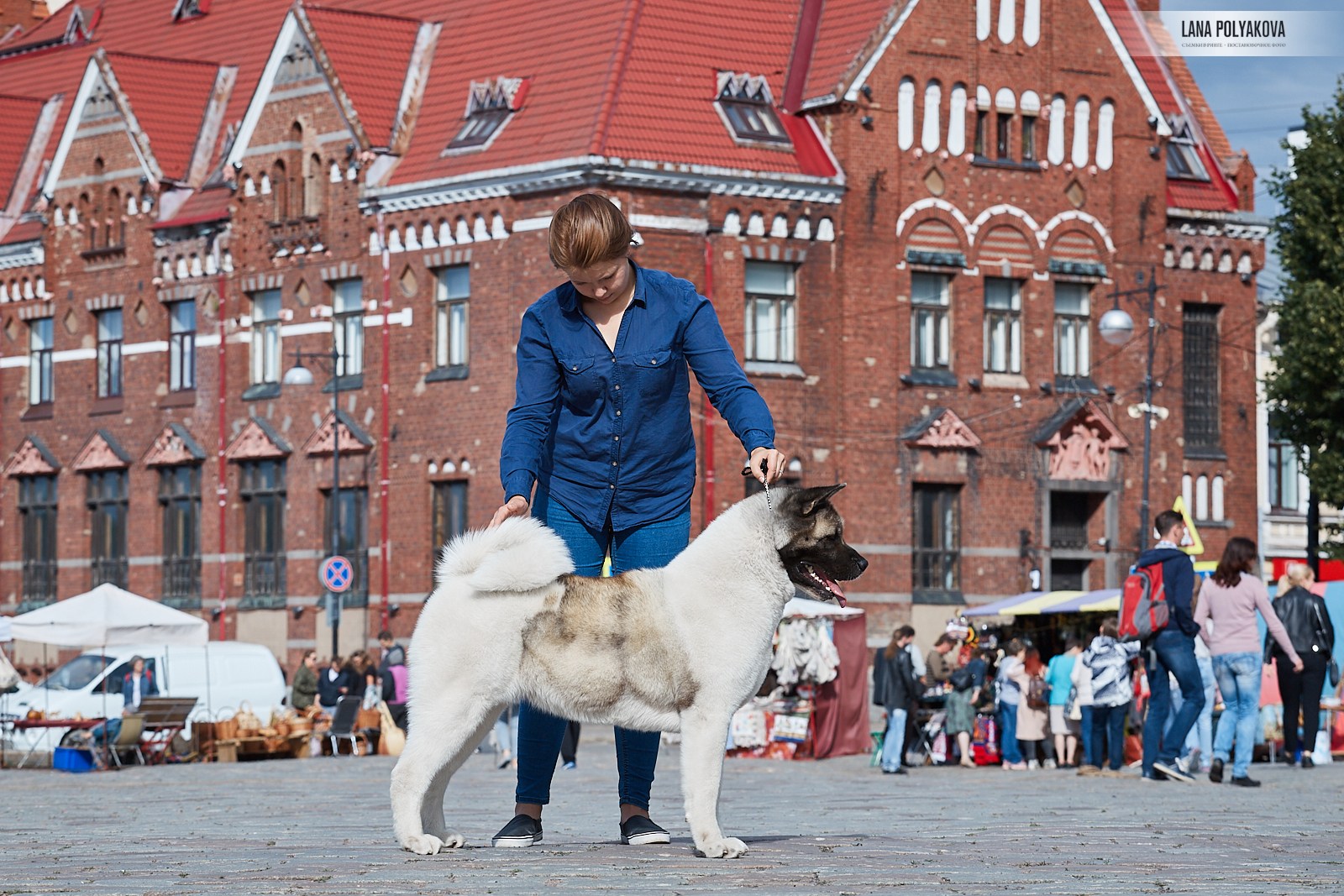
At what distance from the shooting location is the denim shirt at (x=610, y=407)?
9586mm

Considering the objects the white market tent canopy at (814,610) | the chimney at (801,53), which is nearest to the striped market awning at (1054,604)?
the white market tent canopy at (814,610)

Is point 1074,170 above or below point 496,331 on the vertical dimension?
above

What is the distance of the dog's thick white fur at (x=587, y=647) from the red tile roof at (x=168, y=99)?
40286 millimetres

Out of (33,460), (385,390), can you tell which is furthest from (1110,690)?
(33,460)

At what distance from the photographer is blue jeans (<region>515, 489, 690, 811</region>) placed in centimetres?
965

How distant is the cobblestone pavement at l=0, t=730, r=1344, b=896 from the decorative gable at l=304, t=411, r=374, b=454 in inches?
884

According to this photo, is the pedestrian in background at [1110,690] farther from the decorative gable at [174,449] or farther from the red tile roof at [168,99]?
the red tile roof at [168,99]

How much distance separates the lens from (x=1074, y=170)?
44.0 m

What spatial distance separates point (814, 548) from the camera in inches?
358

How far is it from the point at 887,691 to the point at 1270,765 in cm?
417

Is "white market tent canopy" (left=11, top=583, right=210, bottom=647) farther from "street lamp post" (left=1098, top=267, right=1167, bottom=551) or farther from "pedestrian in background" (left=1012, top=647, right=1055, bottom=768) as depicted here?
"street lamp post" (left=1098, top=267, right=1167, bottom=551)

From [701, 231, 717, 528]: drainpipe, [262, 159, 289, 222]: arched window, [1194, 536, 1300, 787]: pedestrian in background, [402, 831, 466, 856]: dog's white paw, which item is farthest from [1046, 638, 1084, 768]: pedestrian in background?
[262, 159, 289, 222]: arched window

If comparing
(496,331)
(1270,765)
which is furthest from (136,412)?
(1270,765)

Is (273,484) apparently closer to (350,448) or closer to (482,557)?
(350,448)
